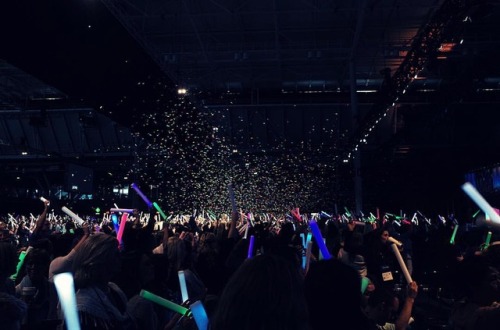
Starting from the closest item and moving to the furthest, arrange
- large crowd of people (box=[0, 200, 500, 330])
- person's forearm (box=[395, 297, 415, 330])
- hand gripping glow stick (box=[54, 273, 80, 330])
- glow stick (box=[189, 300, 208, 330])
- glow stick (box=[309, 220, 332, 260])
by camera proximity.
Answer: large crowd of people (box=[0, 200, 500, 330]), glow stick (box=[189, 300, 208, 330]), hand gripping glow stick (box=[54, 273, 80, 330]), person's forearm (box=[395, 297, 415, 330]), glow stick (box=[309, 220, 332, 260])

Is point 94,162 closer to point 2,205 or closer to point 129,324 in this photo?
point 2,205

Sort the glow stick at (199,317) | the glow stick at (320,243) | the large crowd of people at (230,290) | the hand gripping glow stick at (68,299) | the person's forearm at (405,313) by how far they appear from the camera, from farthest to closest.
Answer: the glow stick at (320,243) → the person's forearm at (405,313) → the hand gripping glow stick at (68,299) → the glow stick at (199,317) → the large crowd of people at (230,290)

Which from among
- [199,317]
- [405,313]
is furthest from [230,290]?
[405,313]

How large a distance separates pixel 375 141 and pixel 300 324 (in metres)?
25.0

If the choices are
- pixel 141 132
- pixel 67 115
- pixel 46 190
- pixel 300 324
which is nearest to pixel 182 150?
pixel 141 132

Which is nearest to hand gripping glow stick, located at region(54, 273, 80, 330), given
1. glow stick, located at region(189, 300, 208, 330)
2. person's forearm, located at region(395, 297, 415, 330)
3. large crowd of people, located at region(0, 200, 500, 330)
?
large crowd of people, located at region(0, 200, 500, 330)

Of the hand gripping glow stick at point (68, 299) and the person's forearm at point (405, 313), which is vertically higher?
the hand gripping glow stick at point (68, 299)

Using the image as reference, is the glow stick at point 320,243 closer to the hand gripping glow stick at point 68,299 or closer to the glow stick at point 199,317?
the glow stick at point 199,317

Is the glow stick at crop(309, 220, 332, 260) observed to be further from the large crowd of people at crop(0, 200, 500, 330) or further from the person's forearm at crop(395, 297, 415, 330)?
the person's forearm at crop(395, 297, 415, 330)

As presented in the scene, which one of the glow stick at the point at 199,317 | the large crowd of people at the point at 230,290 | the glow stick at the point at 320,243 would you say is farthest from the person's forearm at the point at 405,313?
the glow stick at the point at 199,317

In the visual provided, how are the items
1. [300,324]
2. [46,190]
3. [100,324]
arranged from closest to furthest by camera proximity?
[300,324] < [100,324] < [46,190]

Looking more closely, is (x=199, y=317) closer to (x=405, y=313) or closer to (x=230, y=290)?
(x=230, y=290)

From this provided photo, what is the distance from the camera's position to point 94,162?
28.4 meters

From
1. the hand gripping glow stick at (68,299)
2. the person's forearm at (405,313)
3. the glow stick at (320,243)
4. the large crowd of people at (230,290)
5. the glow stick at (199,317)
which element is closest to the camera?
the large crowd of people at (230,290)
